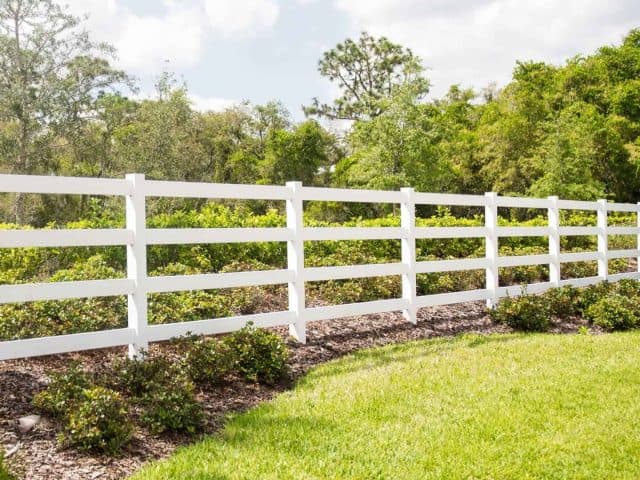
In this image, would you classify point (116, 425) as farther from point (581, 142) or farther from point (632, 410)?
point (581, 142)

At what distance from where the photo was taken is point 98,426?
447cm

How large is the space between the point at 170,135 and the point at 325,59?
22.6m

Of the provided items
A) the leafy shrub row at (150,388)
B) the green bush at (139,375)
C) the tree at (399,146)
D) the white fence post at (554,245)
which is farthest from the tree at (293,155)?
the green bush at (139,375)

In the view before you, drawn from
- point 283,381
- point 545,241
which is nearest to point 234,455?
point 283,381

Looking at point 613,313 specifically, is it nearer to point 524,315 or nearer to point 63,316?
point 524,315

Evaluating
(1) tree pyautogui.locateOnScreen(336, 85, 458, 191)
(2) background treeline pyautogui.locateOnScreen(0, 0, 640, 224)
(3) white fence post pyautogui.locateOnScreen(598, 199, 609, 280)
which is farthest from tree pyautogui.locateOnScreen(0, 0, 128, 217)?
(3) white fence post pyautogui.locateOnScreen(598, 199, 609, 280)

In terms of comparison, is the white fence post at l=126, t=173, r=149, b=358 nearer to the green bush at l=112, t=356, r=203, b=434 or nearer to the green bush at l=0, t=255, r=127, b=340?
the green bush at l=112, t=356, r=203, b=434

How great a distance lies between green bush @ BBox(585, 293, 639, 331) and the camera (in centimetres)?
987

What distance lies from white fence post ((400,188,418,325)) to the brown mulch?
0.65 ft

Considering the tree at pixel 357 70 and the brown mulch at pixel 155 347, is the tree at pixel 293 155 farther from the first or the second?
the brown mulch at pixel 155 347

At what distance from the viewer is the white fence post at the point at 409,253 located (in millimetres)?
9273

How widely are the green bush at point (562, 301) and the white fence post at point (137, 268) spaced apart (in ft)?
20.8

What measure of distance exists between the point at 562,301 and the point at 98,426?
7.91 m

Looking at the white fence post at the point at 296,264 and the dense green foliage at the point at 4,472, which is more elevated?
the white fence post at the point at 296,264
